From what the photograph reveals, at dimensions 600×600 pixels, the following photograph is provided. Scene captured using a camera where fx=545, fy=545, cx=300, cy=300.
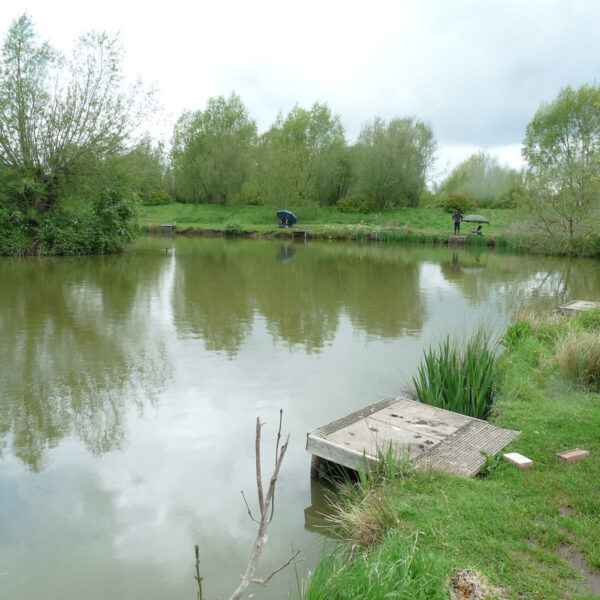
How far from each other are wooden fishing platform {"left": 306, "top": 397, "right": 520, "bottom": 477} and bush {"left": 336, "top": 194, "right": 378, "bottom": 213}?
4412cm

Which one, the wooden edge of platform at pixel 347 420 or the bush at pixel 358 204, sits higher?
the bush at pixel 358 204

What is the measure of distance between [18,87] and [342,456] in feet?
71.4

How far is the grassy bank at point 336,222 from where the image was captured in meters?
37.4

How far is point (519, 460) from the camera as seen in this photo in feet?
15.0

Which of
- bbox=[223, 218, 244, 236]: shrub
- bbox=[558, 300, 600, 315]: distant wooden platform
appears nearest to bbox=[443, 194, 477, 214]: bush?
bbox=[223, 218, 244, 236]: shrub

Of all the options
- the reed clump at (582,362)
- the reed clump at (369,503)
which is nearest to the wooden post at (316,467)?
the reed clump at (369,503)

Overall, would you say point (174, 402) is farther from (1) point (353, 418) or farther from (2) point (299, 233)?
(2) point (299, 233)

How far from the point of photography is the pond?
12.8ft

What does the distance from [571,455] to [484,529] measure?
1558 mm

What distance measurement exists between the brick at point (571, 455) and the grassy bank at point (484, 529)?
58 millimetres

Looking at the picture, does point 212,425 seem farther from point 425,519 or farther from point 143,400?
point 425,519

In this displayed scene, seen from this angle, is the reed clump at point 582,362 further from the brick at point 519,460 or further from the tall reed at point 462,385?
the brick at point 519,460

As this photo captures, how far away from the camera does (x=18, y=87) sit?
20.8 metres

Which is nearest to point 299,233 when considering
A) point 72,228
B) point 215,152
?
point 215,152
